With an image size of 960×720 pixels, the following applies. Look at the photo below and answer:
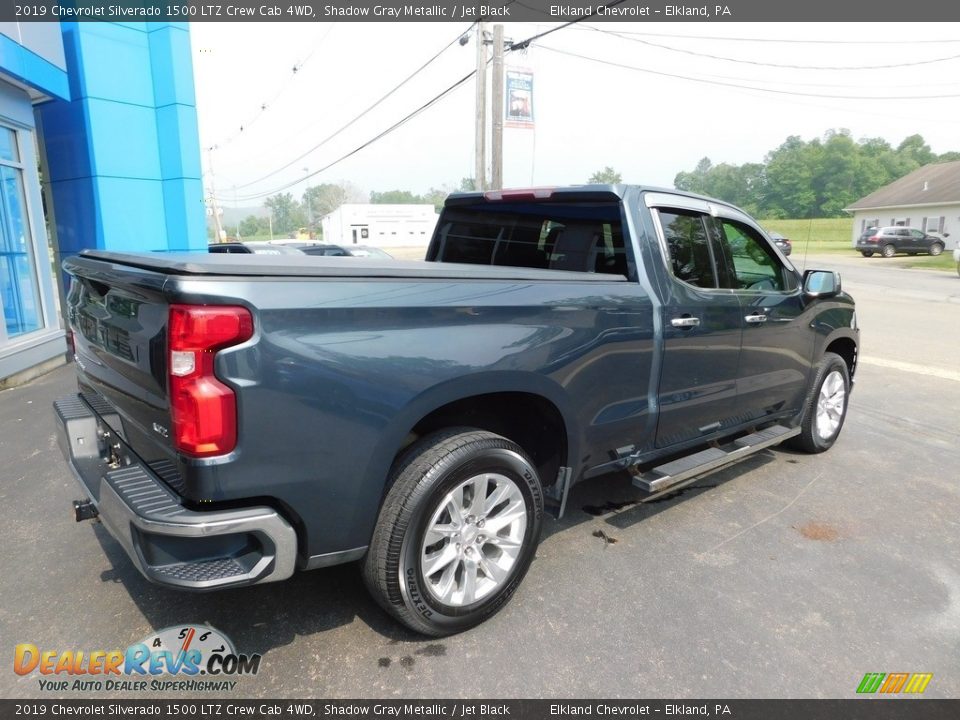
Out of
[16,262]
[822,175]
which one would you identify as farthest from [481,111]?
[822,175]

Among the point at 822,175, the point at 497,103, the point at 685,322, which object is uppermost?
the point at 822,175

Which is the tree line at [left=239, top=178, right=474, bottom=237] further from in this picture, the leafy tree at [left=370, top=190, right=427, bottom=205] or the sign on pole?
the sign on pole

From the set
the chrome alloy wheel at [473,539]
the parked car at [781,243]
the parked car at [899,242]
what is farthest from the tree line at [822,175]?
the chrome alloy wheel at [473,539]

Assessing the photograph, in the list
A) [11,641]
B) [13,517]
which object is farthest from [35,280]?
[11,641]

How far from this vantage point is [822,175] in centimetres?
7631

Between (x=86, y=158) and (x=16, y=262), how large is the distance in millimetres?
2633

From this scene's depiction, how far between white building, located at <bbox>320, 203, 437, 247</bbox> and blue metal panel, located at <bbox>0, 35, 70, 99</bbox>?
228ft

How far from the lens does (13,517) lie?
12.3ft

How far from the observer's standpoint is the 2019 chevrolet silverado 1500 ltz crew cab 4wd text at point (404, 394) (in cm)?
203

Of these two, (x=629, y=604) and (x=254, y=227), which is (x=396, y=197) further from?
(x=629, y=604)

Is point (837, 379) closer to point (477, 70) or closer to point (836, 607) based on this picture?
point (836, 607)

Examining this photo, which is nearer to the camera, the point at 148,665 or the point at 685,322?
the point at 148,665

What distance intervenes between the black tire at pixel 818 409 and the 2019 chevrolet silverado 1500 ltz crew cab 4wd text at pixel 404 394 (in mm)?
1056

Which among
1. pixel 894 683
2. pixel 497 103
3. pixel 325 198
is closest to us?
pixel 894 683
